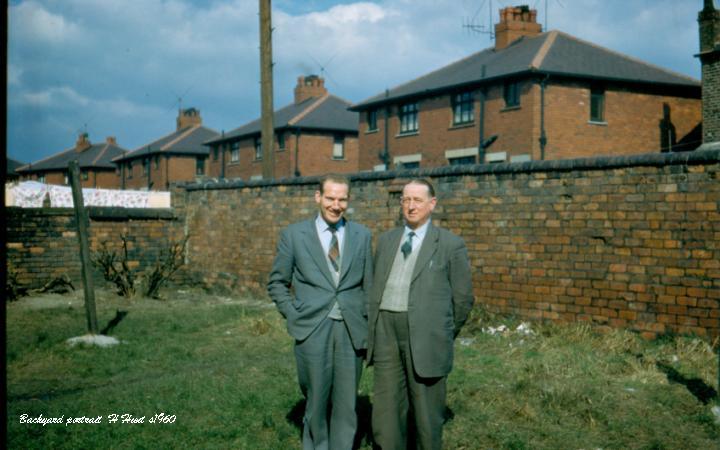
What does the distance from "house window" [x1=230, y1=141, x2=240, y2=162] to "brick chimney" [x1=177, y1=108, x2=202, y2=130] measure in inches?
502

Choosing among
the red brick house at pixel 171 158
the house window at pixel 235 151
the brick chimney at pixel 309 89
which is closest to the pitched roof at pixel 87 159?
the red brick house at pixel 171 158

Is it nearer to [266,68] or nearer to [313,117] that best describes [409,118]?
[313,117]

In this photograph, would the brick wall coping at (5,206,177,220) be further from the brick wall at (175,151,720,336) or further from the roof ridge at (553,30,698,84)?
the roof ridge at (553,30,698,84)

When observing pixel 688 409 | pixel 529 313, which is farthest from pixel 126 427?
pixel 529 313

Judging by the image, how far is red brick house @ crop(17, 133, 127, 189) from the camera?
6009cm

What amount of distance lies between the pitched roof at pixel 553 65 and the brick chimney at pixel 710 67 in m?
5.76

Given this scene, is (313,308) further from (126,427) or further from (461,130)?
(461,130)

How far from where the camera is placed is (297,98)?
44.6 metres

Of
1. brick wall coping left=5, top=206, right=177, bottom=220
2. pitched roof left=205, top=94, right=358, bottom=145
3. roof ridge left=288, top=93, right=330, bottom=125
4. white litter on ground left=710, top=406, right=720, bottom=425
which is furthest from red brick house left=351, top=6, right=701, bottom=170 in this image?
white litter on ground left=710, top=406, right=720, bottom=425

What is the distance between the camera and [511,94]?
27172 mm

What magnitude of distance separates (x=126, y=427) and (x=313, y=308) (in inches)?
80.3

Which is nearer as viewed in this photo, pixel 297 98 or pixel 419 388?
pixel 419 388

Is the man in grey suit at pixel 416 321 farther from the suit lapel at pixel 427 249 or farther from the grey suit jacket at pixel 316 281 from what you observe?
the grey suit jacket at pixel 316 281

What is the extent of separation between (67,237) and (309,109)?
2937 centimetres
